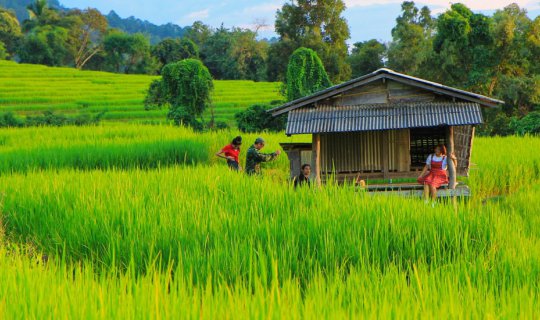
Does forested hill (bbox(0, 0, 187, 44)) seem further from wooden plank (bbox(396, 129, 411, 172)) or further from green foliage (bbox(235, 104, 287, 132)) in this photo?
wooden plank (bbox(396, 129, 411, 172))

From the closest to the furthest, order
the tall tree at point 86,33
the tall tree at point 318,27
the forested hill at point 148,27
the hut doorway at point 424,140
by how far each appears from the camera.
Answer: the hut doorway at point 424,140 → the tall tree at point 318,27 → the tall tree at point 86,33 → the forested hill at point 148,27

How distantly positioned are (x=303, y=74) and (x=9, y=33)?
36.2m

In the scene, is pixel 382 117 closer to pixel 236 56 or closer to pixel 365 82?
pixel 365 82

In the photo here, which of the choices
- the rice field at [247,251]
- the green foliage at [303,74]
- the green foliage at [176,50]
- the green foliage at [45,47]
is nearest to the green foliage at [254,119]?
the green foliage at [303,74]

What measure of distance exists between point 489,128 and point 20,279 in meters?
21.1

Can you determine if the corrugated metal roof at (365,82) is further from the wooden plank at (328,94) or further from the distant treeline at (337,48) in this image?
the distant treeline at (337,48)

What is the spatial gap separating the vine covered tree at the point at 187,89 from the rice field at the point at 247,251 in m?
12.8

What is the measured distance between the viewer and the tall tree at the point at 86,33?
2032 inches

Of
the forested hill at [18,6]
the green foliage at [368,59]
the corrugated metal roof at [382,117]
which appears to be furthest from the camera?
the forested hill at [18,6]

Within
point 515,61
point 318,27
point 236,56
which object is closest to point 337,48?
point 318,27

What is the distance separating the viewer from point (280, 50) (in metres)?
35.4

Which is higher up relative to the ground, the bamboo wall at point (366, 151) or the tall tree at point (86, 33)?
the tall tree at point (86, 33)

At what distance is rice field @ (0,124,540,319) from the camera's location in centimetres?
341

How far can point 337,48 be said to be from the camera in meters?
34.0
